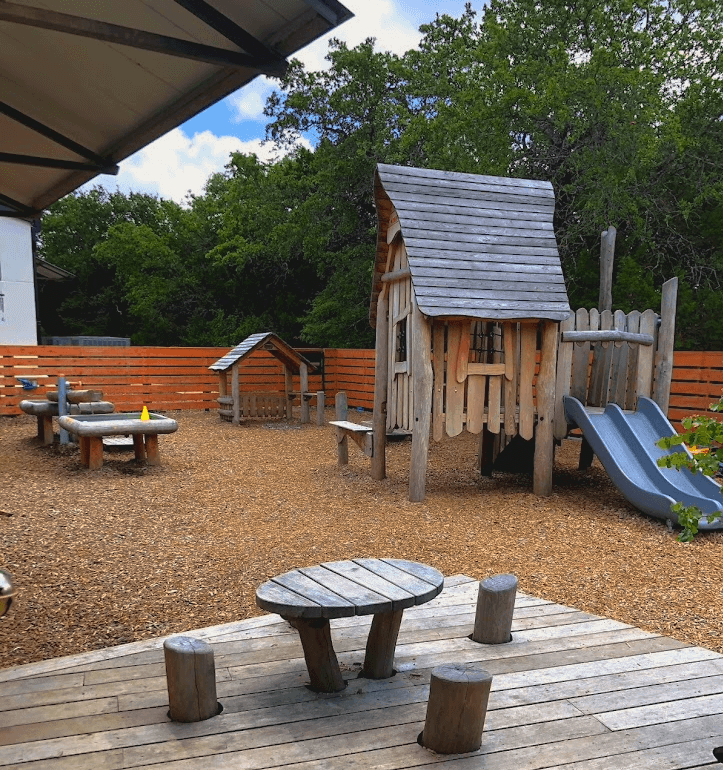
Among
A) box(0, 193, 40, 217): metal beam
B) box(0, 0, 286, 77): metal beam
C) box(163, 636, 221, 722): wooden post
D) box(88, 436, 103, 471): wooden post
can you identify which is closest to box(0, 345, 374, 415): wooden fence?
box(88, 436, 103, 471): wooden post

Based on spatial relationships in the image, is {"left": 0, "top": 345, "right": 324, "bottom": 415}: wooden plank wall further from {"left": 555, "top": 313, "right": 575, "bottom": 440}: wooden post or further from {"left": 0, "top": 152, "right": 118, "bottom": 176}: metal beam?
{"left": 0, "top": 152, "right": 118, "bottom": 176}: metal beam

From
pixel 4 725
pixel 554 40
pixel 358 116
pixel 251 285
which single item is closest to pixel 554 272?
pixel 4 725

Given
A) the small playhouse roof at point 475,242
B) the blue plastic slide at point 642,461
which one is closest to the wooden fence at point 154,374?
the small playhouse roof at point 475,242

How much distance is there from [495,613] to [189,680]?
1625 millimetres

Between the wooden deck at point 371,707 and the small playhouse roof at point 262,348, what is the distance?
11237 millimetres

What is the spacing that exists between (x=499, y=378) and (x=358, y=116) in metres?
13.4

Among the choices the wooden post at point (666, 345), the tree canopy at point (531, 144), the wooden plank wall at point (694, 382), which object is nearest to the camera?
the wooden post at point (666, 345)

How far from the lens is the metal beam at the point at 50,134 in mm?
4059

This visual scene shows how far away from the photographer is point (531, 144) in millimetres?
15086

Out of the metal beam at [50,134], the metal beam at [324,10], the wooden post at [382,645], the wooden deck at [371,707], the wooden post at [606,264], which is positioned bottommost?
the wooden deck at [371,707]

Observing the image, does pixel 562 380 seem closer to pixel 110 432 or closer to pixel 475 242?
pixel 475 242

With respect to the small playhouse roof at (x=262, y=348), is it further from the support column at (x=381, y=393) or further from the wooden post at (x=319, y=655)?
the wooden post at (x=319, y=655)

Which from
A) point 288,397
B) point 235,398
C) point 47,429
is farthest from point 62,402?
point 288,397

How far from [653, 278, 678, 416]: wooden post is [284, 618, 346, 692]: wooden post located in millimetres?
6431
